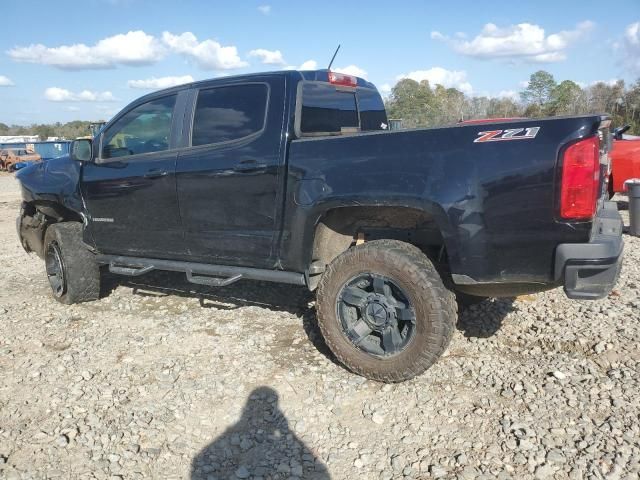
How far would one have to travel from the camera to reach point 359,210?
138 inches

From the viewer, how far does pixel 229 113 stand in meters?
4.02

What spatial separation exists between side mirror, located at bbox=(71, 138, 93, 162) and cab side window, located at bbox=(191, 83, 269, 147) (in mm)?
1272

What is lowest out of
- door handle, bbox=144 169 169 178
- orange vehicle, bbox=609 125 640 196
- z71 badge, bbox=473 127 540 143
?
orange vehicle, bbox=609 125 640 196

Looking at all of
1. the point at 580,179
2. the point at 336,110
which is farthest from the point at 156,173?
the point at 580,179

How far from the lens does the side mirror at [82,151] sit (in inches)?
188

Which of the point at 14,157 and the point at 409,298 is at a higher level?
the point at 409,298

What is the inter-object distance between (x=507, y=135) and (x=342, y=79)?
5.96 ft

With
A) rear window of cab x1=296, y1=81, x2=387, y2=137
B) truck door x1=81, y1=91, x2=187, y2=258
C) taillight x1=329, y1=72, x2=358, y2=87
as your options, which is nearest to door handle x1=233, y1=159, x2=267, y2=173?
rear window of cab x1=296, y1=81, x2=387, y2=137

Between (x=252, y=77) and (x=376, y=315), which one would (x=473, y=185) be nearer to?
(x=376, y=315)

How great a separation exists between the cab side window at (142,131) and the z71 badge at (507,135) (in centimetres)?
257

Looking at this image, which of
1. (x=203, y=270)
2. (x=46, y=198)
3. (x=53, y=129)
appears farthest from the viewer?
(x=53, y=129)

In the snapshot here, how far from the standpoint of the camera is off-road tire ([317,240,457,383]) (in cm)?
319

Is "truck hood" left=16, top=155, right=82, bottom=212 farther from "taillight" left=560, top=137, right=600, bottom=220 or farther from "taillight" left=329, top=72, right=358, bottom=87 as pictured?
"taillight" left=560, top=137, right=600, bottom=220

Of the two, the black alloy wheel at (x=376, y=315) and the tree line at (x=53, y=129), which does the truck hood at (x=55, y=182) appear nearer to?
the black alloy wheel at (x=376, y=315)
